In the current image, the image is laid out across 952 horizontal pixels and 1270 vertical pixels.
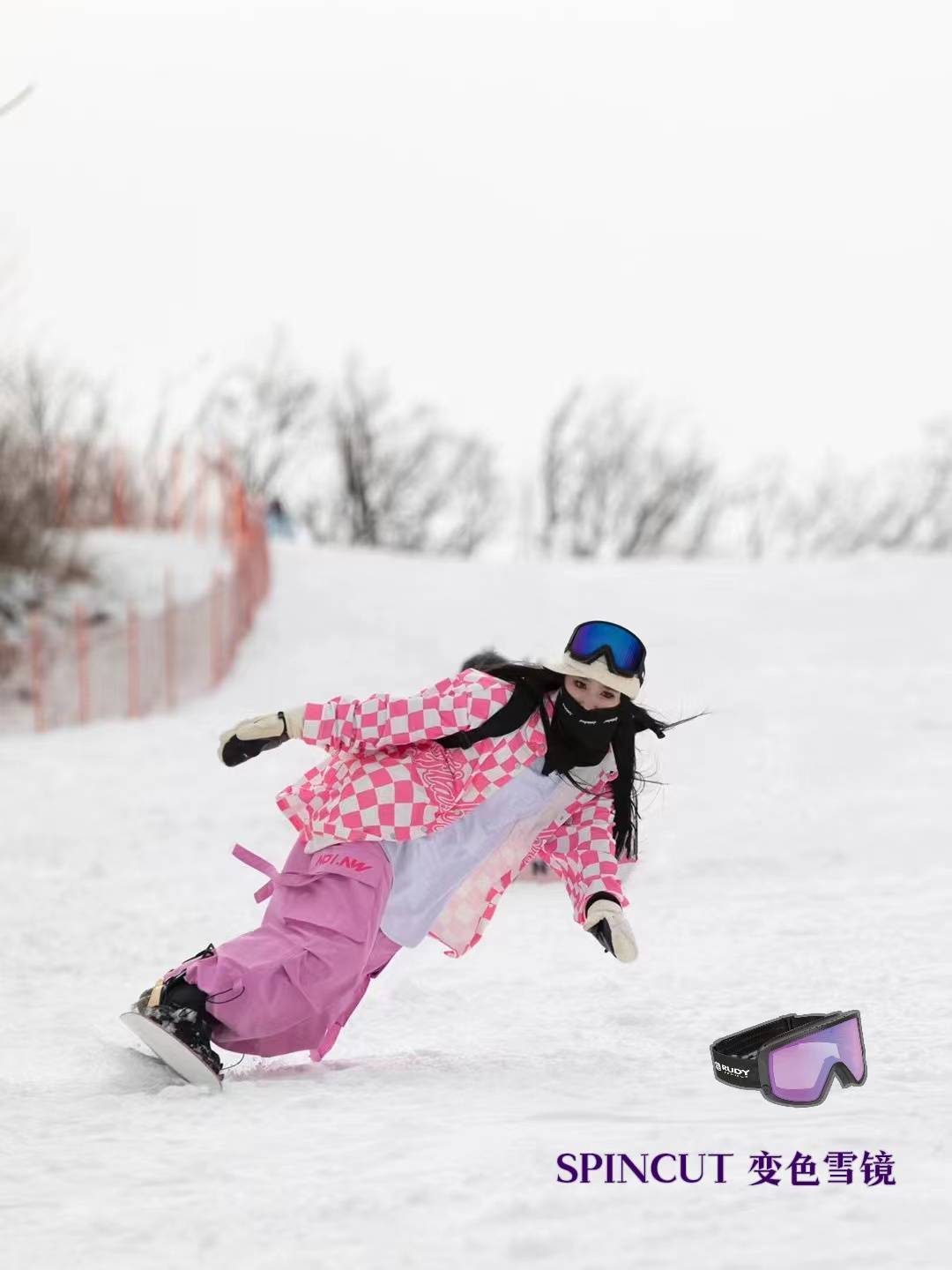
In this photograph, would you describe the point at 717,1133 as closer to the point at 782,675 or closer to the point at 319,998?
the point at 319,998

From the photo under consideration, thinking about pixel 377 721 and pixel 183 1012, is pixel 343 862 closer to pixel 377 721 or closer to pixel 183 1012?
pixel 377 721

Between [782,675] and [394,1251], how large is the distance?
410 inches

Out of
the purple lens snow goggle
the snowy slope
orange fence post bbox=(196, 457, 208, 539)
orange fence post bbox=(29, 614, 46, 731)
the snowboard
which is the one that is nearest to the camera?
the snowy slope

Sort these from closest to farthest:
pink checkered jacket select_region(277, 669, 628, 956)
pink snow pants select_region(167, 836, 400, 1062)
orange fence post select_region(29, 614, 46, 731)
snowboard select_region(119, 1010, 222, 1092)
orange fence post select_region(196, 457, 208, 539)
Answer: snowboard select_region(119, 1010, 222, 1092), pink snow pants select_region(167, 836, 400, 1062), pink checkered jacket select_region(277, 669, 628, 956), orange fence post select_region(29, 614, 46, 731), orange fence post select_region(196, 457, 208, 539)

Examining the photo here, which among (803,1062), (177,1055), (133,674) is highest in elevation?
(803,1062)

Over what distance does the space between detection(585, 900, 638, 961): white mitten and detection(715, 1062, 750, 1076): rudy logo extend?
1.12ft

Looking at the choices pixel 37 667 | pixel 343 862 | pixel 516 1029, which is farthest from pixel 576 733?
pixel 37 667

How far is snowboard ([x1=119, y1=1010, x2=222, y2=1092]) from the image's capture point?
3018 millimetres

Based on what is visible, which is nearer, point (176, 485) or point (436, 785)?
point (436, 785)

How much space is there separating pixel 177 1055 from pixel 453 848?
2.37 ft

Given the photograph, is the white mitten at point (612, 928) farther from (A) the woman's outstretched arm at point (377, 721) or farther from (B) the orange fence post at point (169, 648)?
(B) the orange fence post at point (169, 648)

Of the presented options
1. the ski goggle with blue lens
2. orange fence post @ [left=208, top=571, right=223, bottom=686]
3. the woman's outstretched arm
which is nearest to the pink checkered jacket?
the woman's outstretched arm

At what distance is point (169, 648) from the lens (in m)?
15.0

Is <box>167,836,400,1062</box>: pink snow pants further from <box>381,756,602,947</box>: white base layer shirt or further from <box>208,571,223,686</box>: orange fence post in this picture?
<box>208,571,223,686</box>: orange fence post
